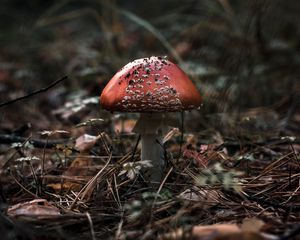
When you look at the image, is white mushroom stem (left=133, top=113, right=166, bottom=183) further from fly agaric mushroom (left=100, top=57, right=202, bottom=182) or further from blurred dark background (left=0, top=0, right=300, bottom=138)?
blurred dark background (left=0, top=0, right=300, bottom=138)

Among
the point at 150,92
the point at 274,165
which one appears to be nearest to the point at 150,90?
the point at 150,92

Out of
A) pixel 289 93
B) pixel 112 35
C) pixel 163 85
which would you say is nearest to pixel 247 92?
pixel 289 93

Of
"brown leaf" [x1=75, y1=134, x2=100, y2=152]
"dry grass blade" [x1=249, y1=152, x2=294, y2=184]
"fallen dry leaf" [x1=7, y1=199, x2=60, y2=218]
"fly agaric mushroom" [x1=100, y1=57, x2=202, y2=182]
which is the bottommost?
"dry grass blade" [x1=249, y1=152, x2=294, y2=184]

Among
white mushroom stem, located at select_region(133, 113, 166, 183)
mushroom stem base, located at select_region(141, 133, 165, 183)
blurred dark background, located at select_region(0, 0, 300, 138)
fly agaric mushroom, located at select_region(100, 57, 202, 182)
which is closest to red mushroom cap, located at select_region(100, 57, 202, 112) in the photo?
fly agaric mushroom, located at select_region(100, 57, 202, 182)

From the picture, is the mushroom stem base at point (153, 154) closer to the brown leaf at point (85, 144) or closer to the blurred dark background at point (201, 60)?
the brown leaf at point (85, 144)

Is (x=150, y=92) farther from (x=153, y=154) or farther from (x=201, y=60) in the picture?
(x=201, y=60)

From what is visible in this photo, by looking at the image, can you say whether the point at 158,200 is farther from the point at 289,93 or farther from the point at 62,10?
the point at 62,10

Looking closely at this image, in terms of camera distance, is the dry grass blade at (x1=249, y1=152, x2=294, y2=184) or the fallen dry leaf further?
the dry grass blade at (x1=249, y1=152, x2=294, y2=184)
